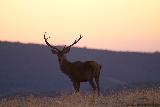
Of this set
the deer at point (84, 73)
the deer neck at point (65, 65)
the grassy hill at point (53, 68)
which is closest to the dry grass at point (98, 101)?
the deer at point (84, 73)

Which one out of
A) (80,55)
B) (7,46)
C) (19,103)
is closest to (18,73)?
(7,46)

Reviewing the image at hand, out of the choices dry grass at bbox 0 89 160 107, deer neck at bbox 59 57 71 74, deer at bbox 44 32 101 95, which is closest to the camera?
dry grass at bbox 0 89 160 107

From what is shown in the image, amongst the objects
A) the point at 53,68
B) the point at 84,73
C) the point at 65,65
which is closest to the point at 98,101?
the point at 84,73

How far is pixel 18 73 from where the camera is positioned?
70.5m

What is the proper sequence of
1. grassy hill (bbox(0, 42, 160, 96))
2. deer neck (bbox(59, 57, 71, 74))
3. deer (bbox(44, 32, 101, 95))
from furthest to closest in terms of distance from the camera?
grassy hill (bbox(0, 42, 160, 96))
deer neck (bbox(59, 57, 71, 74))
deer (bbox(44, 32, 101, 95))

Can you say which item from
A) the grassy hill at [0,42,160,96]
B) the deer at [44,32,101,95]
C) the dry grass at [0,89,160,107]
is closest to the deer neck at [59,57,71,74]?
the deer at [44,32,101,95]

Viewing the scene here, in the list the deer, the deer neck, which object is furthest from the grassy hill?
the deer

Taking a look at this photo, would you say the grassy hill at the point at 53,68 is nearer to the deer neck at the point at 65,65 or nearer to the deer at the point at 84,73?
the deer neck at the point at 65,65

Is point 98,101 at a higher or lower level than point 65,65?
lower

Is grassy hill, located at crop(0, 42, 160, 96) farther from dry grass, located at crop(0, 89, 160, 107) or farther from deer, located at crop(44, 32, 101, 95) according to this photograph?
dry grass, located at crop(0, 89, 160, 107)

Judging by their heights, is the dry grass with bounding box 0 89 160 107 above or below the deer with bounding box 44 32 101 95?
below

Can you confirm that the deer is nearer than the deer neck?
Yes

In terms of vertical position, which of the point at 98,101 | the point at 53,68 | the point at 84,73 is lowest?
the point at 98,101

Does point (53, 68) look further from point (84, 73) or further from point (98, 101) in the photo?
point (98, 101)
